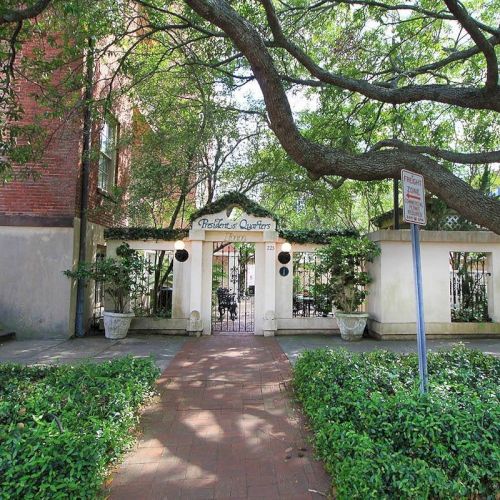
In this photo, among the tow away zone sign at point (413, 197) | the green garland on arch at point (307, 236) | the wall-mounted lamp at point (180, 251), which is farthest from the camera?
the green garland on arch at point (307, 236)

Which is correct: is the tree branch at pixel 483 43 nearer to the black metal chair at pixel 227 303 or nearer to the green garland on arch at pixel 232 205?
the green garland on arch at pixel 232 205

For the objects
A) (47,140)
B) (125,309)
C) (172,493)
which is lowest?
(172,493)

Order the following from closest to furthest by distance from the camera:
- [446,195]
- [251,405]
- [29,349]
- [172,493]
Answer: [172,493] → [446,195] → [251,405] → [29,349]

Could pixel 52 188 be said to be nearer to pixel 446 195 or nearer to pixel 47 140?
pixel 47 140

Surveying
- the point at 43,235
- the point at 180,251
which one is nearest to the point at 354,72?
the point at 180,251

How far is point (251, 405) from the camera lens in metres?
4.69

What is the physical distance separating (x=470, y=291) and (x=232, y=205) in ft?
21.0

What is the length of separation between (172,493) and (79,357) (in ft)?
15.8

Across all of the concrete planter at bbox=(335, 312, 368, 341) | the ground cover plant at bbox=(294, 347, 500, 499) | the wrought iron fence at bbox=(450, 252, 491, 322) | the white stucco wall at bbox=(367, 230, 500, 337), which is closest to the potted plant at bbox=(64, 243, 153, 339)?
the concrete planter at bbox=(335, 312, 368, 341)

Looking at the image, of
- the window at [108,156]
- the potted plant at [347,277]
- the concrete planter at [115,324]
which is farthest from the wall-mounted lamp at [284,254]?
the window at [108,156]

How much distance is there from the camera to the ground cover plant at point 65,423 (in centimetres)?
233

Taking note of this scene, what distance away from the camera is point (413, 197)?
149 inches

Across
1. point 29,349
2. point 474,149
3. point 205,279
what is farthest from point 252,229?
point 474,149

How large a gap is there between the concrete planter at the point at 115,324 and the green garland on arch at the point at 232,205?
2824mm
